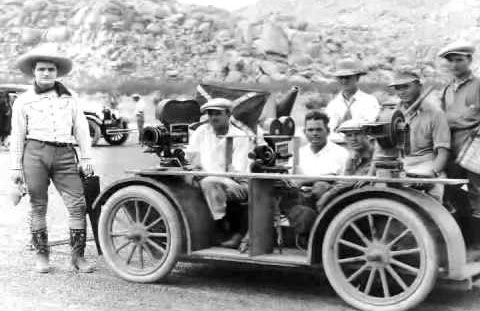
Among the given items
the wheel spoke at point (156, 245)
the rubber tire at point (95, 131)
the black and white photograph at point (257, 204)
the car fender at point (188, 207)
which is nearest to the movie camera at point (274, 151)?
the black and white photograph at point (257, 204)

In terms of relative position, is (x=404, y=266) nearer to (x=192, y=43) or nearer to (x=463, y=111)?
(x=463, y=111)

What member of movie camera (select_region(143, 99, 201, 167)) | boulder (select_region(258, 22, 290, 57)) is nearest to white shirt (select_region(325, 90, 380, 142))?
movie camera (select_region(143, 99, 201, 167))

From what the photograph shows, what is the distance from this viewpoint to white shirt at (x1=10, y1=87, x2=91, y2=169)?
688 centimetres

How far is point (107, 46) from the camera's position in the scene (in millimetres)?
60844

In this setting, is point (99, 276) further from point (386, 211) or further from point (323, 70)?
point (323, 70)

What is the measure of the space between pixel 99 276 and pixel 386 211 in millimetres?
2500

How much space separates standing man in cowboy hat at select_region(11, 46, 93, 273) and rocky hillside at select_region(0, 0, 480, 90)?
163 ft

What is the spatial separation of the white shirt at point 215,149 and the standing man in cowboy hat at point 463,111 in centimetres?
165

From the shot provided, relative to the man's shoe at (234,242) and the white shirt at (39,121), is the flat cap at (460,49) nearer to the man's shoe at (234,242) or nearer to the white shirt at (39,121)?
the man's shoe at (234,242)

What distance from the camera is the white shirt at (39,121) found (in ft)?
22.6

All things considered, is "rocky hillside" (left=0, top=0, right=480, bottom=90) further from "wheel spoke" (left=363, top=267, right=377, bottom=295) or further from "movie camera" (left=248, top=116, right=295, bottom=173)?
"wheel spoke" (left=363, top=267, right=377, bottom=295)

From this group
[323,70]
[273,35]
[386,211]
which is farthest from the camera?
[273,35]

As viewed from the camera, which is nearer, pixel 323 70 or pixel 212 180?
pixel 212 180

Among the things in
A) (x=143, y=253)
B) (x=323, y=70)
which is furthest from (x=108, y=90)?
(x=143, y=253)
